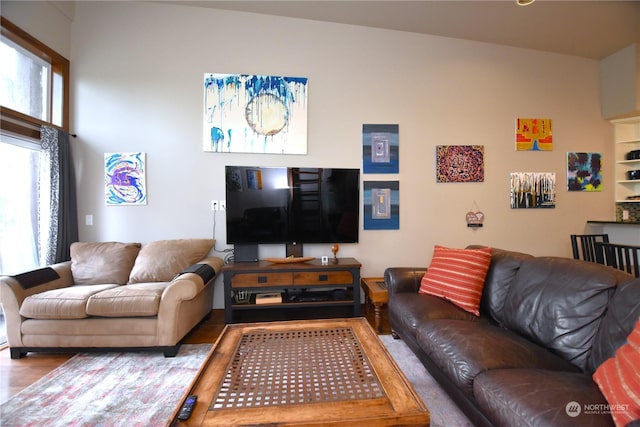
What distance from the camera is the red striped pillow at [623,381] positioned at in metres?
0.89

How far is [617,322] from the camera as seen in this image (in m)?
1.22

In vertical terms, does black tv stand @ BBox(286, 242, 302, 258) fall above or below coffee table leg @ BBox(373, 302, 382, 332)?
above

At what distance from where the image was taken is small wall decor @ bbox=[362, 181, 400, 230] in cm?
325

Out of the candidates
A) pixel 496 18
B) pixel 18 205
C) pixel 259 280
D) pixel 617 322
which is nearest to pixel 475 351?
pixel 617 322

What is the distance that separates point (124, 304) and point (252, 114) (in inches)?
87.7

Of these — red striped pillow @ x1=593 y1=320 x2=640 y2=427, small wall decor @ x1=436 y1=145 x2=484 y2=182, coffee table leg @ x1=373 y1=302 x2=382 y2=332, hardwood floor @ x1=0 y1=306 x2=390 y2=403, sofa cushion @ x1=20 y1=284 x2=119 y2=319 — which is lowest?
hardwood floor @ x1=0 y1=306 x2=390 y2=403

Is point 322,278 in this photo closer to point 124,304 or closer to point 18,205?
point 124,304

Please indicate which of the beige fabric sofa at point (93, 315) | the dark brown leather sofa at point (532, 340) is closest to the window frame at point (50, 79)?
the beige fabric sofa at point (93, 315)

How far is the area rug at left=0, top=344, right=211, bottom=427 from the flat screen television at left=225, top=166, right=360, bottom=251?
51.1 inches

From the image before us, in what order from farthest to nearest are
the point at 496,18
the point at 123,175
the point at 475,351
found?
the point at 123,175 → the point at 496,18 → the point at 475,351

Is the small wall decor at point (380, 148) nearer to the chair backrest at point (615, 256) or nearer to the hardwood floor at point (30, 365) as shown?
the hardwood floor at point (30, 365)

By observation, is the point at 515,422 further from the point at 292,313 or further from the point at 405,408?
the point at 292,313

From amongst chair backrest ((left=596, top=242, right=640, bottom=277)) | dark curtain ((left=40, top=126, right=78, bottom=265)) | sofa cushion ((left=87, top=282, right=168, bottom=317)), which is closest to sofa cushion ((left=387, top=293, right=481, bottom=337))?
chair backrest ((left=596, top=242, right=640, bottom=277))

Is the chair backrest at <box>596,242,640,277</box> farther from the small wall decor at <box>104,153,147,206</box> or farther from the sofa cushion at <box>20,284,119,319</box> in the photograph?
the small wall decor at <box>104,153,147,206</box>
